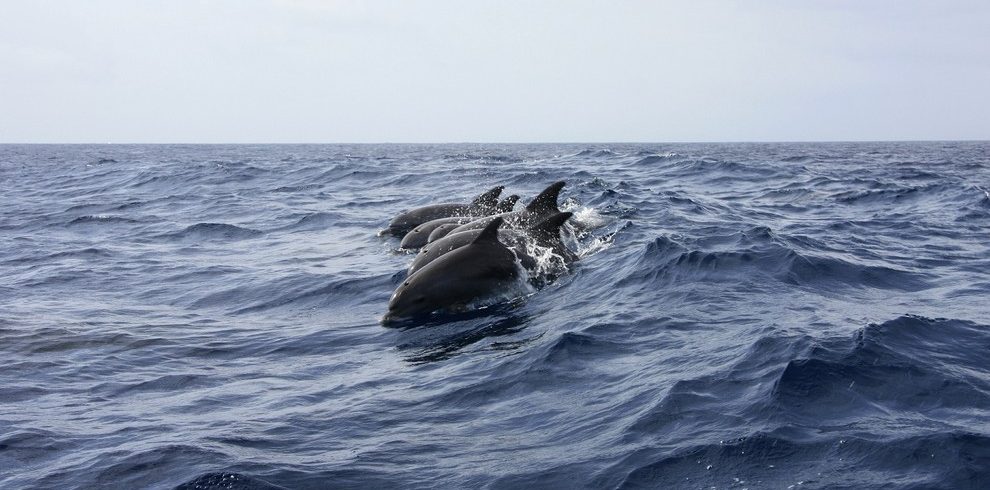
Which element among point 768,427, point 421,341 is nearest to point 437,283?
point 421,341

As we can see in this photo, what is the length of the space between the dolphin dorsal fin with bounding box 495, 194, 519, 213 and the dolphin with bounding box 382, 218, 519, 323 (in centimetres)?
526

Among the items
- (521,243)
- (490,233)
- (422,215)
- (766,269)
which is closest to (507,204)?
(422,215)

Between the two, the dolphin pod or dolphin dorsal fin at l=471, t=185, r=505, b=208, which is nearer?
the dolphin pod

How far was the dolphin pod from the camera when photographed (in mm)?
12625

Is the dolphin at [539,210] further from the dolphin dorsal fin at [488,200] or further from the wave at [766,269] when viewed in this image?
the dolphin dorsal fin at [488,200]

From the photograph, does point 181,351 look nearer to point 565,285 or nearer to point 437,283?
point 437,283

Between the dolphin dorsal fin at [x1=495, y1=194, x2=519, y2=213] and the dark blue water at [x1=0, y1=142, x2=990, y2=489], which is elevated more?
the dolphin dorsal fin at [x1=495, y1=194, x2=519, y2=213]

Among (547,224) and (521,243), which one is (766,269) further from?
(521,243)

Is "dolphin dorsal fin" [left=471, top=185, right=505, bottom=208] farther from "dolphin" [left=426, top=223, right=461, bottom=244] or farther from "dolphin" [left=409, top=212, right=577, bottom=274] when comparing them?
"dolphin" [left=409, top=212, right=577, bottom=274]

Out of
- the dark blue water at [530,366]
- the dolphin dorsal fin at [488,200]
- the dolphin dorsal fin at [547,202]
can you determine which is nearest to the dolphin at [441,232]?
the dark blue water at [530,366]

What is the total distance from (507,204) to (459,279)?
644 cm

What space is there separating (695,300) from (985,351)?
3.86 m

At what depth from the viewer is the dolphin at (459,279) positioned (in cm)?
1257

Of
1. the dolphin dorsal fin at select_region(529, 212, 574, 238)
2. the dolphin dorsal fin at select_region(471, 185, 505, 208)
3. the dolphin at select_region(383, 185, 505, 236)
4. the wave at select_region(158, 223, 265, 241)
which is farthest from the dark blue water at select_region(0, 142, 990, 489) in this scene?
the dolphin dorsal fin at select_region(471, 185, 505, 208)
